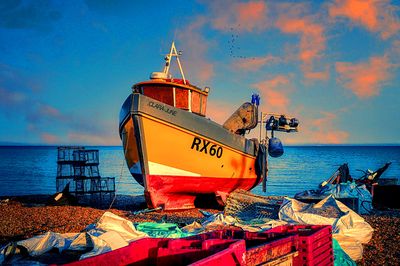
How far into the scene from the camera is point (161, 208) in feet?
45.5

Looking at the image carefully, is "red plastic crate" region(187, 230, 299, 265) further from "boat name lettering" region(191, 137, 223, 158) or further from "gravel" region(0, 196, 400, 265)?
"boat name lettering" region(191, 137, 223, 158)

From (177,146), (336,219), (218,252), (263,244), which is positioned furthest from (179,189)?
(218,252)

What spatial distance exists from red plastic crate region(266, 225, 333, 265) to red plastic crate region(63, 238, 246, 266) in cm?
118

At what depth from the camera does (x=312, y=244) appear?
4449 millimetres

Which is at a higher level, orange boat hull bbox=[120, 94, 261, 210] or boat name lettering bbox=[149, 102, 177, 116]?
boat name lettering bbox=[149, 102, 177, 116]

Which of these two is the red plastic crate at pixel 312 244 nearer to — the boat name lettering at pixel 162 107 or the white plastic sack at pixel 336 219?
the white plastic sack at pixel 336 219

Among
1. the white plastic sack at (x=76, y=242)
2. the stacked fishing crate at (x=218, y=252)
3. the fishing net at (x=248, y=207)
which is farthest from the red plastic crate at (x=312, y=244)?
the fishing net at (x=248, y=207)

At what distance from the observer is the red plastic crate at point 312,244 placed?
4.29 metres

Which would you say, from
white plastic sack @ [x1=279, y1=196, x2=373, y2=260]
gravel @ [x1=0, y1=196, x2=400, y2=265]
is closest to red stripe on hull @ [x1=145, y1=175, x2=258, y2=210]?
gravel @ [x1=0, y1=196, x2=400, y2=265]

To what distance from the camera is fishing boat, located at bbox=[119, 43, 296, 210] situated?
13133 mm

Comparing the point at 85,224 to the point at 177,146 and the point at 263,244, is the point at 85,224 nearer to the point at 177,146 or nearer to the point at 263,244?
the point at 177,146

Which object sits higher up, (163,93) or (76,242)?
(163,93)

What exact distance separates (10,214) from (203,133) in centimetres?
787

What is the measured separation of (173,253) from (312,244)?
1.93 metres
